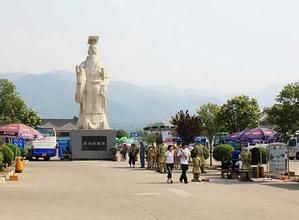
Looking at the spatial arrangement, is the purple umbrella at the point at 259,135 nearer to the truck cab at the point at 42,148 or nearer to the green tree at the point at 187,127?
the green tree at the point at 187,127

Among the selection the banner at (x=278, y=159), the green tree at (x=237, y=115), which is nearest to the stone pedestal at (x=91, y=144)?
the green tree at (x=237, y=115)

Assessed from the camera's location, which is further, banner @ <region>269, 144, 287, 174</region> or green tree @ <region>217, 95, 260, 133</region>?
green tree @ <region>217, 95, 260, 133</region>

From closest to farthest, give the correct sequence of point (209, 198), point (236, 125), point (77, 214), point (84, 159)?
1. point (77, 214)
2. point (209, 198)
3. point (84, 159)
4. point (236, 125)

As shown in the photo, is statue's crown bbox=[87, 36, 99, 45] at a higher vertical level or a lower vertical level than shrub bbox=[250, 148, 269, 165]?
higher

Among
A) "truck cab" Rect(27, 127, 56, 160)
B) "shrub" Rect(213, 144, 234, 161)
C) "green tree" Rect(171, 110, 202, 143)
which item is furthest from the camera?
"truck cab" Rect(27, 127, 56, 160)

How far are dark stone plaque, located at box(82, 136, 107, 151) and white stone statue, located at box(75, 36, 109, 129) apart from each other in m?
2.53

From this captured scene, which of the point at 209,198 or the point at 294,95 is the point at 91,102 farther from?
the point at 209,198

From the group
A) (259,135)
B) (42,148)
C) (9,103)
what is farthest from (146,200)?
(9,103)

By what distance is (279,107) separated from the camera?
34.3m

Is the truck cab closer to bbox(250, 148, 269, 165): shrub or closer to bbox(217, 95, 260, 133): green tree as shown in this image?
bbox(250, 148, 269, 165): shrub

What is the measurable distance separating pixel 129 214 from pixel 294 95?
78.3 ft

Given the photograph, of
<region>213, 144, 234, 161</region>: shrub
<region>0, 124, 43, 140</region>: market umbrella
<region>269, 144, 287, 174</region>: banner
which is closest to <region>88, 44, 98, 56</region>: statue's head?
<region>0, 124, 43, 140</region>: market umbrella

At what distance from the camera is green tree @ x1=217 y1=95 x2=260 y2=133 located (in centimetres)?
7112

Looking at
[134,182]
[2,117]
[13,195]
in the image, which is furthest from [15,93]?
[13,195]
